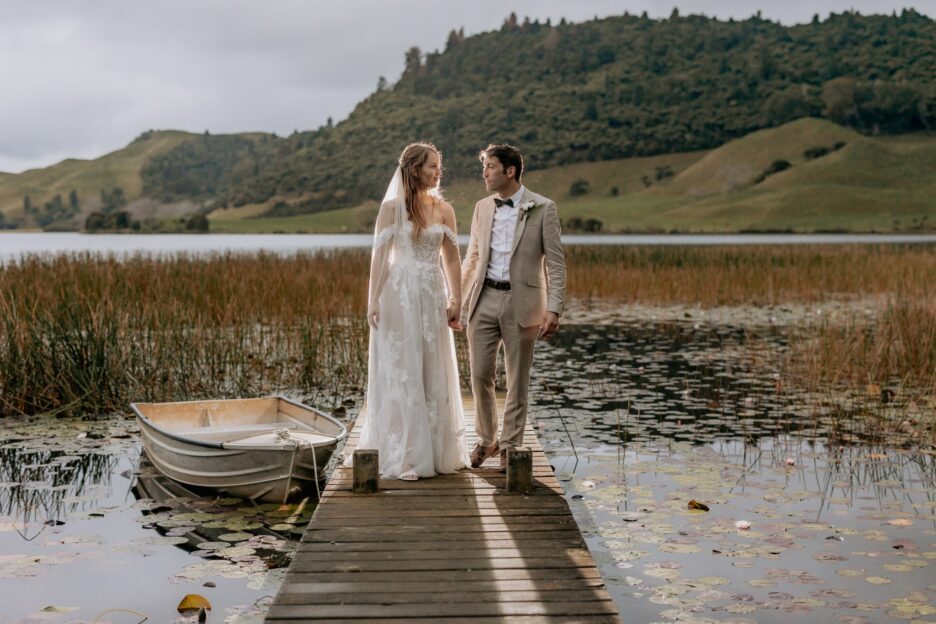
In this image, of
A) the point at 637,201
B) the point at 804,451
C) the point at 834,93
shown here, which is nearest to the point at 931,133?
the point at 834,93

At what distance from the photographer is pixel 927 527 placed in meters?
6.51

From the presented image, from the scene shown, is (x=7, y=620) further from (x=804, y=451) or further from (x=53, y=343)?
(x=804, y=451)

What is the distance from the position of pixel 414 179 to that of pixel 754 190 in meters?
114

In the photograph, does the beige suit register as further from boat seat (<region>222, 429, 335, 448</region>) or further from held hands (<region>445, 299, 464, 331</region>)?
boat seat (<region>222, 429, 335, 448</region>)

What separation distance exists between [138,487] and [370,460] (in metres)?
2.90

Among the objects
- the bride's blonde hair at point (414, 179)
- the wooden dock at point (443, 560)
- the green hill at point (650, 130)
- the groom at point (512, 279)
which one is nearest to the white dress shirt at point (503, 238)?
the groom at point (512, 279)

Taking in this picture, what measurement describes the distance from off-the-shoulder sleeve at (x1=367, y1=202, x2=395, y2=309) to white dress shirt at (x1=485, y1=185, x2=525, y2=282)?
687 mm

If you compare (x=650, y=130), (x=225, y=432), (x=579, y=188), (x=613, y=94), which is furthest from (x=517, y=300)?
(x=613, y=94)

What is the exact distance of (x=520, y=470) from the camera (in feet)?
19.8

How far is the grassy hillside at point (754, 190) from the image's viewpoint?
97.2 m

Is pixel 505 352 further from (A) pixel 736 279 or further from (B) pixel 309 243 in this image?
(B) pixel 309 243

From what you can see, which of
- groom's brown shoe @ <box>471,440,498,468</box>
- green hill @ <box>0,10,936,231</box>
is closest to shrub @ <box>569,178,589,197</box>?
green hill @ <box>0,10,936,231</box>

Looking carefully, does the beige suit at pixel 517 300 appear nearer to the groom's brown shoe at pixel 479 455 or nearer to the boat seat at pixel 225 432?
the groom's brown shoe at pixel 479 455

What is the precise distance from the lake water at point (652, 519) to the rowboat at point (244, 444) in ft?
0.71
